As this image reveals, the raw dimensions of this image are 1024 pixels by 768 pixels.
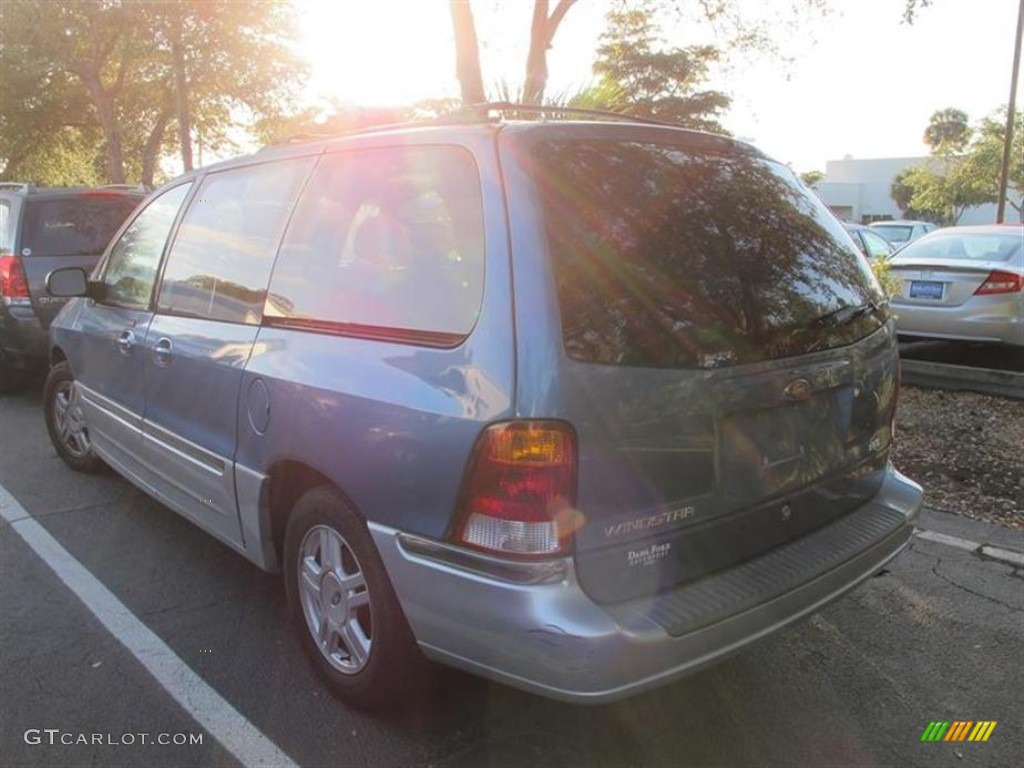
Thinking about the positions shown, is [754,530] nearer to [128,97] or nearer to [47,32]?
[47,32]

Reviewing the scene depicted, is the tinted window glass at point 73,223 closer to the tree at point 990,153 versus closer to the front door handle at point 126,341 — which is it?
the front door handle at point 126,341

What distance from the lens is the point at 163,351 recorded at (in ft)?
11.7

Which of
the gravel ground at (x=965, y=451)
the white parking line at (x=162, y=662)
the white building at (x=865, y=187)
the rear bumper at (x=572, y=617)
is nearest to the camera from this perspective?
the rear bumper at (x=572, y=617)

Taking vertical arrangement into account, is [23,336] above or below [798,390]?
below

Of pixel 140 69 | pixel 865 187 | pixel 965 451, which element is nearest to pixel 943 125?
pixel 865 187

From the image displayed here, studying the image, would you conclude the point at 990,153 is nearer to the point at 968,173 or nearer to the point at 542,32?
the point at 968,173

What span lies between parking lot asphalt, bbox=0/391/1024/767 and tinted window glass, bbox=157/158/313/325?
4.15ft

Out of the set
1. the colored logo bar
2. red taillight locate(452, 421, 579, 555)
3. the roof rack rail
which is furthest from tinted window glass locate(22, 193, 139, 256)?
the colored logo bar

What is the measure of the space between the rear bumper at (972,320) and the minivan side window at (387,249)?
617 centimetres

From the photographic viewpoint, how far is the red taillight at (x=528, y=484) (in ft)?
6.87

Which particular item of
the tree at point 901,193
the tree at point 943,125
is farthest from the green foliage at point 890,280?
the tree at point 943,125

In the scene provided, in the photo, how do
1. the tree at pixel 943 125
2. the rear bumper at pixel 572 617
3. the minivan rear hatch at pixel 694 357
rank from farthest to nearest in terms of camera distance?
the tree at pixel 943 125
the minivan rear hatch at pixel 694 357
the rear bumper at pixel 572 617

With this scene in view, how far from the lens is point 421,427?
2254 millimetres

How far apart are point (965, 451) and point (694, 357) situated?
4.00 meters
